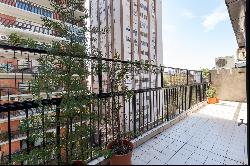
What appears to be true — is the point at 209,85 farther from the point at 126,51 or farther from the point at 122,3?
the point at 122,3

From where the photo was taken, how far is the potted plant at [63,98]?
2.60 m

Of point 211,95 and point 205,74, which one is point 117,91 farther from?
point 205,74

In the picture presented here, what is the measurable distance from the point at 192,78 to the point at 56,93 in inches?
308

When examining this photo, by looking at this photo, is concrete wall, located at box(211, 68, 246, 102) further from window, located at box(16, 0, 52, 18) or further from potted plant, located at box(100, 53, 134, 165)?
window, located at box(16, 0, 52, 18)

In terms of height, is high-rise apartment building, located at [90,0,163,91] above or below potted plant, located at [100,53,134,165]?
above

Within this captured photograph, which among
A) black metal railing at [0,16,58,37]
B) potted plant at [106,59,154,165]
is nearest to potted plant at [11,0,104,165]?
potted plant at [106,59,154,165]

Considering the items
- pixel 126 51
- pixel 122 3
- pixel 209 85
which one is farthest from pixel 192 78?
pixel 122 3

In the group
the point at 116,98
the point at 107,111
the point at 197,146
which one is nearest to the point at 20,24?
the point at 107,111

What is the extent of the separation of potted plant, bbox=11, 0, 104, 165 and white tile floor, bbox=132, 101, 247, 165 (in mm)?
1002

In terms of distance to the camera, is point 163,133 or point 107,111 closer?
point 107,111

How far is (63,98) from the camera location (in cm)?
276

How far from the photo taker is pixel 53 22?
2926 mm

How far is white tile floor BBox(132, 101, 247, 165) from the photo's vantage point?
10.8 feet

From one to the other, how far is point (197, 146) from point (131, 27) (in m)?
38.8
